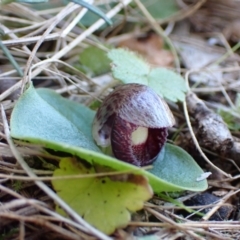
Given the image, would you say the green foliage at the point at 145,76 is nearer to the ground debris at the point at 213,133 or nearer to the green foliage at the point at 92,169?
the ground debris at the point at 213,133

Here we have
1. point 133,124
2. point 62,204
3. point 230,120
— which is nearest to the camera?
point 62,204

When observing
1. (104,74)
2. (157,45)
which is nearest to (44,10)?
Result: (104,74)

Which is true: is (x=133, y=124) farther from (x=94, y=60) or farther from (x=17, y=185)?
(x=94, y=60)

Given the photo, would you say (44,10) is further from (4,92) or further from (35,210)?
(35,210)

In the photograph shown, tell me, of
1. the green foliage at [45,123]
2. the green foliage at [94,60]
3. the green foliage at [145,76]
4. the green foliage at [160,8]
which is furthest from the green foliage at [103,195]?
the green foliage at [160,8]

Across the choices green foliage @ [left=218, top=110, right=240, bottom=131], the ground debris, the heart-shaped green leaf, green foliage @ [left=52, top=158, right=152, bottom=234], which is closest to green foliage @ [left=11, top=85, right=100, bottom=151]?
the heart-shaped green leaf

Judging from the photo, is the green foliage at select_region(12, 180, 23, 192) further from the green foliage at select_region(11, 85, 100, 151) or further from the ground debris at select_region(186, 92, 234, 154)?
the ground debris at select_region(186, 92, 234, 154)

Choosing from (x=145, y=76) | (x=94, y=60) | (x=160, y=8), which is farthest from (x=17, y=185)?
(x=160, y=8)

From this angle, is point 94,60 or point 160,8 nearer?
point 94,60
